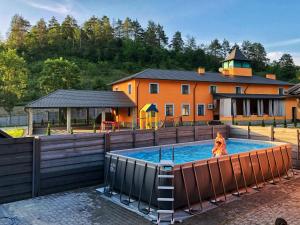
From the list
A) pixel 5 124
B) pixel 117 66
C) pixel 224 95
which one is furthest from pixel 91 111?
pixel 117 66

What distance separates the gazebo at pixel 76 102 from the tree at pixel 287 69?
178 ft

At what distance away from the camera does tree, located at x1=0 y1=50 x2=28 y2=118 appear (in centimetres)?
3250

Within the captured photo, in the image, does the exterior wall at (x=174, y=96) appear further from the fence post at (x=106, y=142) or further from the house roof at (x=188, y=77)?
the fence post at (x=106, y=142)

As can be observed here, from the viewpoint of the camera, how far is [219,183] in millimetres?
6723

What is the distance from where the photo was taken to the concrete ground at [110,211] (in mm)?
5379

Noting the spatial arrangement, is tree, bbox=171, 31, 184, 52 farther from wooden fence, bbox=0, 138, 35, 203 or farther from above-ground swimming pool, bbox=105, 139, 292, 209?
wooden fence, bbox=0, 138, 35, 203

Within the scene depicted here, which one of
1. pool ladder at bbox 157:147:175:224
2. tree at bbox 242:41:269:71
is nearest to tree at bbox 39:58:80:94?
pool ladder at bbox 157:147:175:224

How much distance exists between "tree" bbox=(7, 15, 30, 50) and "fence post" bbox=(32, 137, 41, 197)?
60.7m

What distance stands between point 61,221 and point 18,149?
7.71ft

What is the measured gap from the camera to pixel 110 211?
5.97 metres

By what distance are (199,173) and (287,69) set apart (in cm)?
7359

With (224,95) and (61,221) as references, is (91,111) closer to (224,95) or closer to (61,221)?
(224,95)

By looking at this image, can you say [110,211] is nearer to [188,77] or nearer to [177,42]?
[188,77]

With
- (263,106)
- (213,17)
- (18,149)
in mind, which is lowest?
(18,149)
